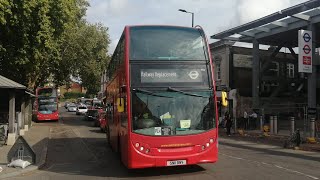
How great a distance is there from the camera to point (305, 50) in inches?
1092

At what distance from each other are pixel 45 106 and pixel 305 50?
28908 mm

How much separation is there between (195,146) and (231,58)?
3311cm

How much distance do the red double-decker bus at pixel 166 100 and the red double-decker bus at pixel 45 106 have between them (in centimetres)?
3656

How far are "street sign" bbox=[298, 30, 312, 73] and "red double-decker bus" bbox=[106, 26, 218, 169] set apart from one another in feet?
57.3

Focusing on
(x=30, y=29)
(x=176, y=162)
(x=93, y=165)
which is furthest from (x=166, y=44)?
(x=30, y=29)

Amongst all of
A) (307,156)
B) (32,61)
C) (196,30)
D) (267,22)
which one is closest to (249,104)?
(267,22)

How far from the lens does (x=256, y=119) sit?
31797 millimetres

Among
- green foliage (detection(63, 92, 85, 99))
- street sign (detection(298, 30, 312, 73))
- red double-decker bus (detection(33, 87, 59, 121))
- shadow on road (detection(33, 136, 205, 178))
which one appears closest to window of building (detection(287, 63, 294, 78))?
street sign (detection(298, 30, 312, 73))

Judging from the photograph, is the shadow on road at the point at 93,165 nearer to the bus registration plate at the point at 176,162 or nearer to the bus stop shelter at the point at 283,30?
the bus registration plate at the point at 176,162

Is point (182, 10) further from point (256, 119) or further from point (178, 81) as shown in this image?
point (178, 81)

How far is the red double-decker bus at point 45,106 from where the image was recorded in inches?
1832

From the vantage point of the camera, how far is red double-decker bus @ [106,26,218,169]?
11.1 m

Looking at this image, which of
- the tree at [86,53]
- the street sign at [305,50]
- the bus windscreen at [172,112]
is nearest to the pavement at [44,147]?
the bus windscreen at [172,112]

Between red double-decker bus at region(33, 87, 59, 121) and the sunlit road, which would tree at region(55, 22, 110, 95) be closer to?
red double-decker bus at region(33, 87, 59, 121)
